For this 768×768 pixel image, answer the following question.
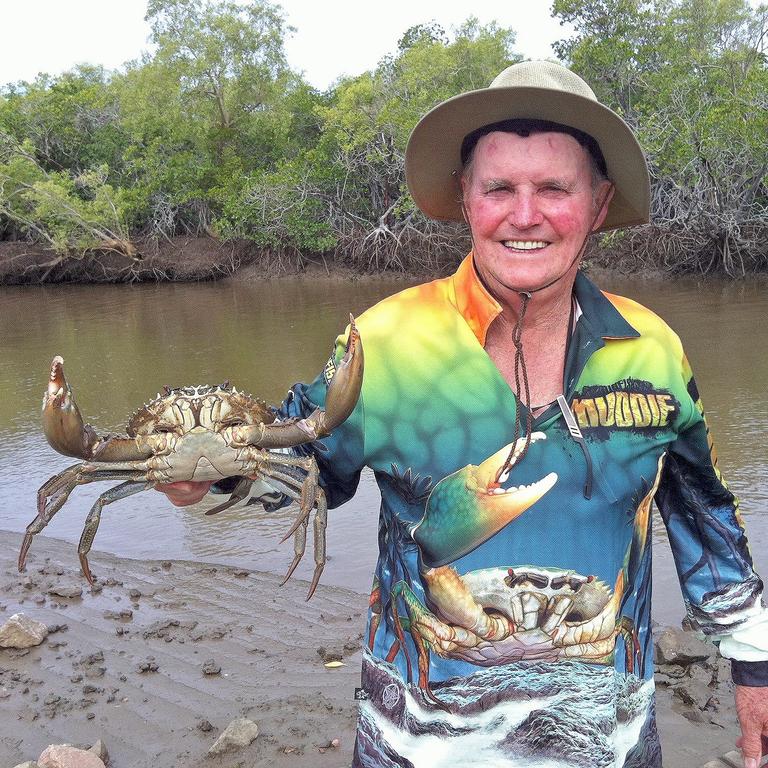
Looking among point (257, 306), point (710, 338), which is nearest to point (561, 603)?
point (710, 338)

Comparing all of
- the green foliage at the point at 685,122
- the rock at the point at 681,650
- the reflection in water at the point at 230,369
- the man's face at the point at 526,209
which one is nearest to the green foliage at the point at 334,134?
the green foliage at the point at 685,122

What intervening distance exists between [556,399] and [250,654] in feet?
7.40

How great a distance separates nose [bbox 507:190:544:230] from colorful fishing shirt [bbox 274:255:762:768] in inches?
6.7

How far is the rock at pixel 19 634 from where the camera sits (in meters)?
3.59

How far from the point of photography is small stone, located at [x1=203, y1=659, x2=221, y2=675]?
338 cm

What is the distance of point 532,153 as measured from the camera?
1854 mm

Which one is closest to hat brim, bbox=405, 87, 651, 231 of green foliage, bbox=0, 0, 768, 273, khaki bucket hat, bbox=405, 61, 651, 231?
khaki bucket hat, bbox=405, 61, 651, 231

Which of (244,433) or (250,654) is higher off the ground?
(244,433)

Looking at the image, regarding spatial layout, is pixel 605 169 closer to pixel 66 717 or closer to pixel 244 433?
pixel 244 433

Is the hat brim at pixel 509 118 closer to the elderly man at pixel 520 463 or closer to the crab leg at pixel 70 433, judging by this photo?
the elderly man at pixel 520 463

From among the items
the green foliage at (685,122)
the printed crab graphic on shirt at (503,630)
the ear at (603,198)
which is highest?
the green foliage at (685,122)

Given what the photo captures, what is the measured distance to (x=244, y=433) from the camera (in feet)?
6.71

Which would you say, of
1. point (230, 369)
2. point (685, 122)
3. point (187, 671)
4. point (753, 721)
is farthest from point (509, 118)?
point (685, 122)

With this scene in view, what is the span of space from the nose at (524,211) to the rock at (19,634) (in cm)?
299
